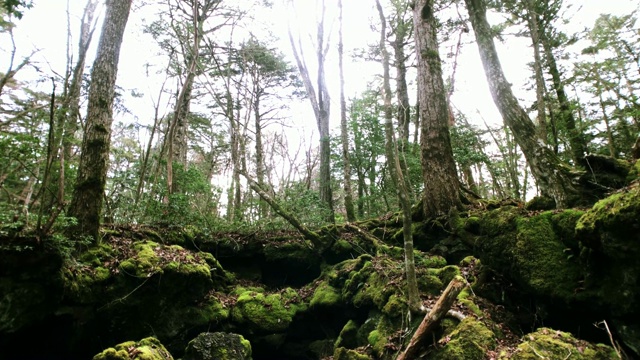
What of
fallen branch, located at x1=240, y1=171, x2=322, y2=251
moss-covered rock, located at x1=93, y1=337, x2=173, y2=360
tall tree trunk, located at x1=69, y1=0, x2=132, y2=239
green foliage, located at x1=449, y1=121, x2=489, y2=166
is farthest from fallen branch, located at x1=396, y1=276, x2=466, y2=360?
green foliage, located at x1=449, y1=121, x2=489, y2=166

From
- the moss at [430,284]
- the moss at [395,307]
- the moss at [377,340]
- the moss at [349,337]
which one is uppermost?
the moss at [430,284]

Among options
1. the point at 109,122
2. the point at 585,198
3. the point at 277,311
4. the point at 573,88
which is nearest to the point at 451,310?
the point at 585,198

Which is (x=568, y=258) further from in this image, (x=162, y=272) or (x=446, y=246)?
(x=162, y=272)

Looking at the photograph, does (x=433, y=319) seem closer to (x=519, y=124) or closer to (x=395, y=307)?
(x=395, y=307)

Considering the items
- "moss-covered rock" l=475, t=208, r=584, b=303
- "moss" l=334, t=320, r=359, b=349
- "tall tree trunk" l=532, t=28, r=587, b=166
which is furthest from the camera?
"tall tree trunk" l=532, t=28, r=587, b=166

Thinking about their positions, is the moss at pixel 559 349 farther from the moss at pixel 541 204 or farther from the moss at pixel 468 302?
the moss at pixel 541 204

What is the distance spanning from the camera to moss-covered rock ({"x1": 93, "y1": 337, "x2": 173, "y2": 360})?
405cm

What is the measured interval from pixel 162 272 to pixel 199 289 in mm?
935

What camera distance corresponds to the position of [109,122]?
286 inches

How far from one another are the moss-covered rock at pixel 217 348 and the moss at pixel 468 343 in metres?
3.33

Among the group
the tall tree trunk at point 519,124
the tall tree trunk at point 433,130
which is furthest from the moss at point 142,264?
the tall tree trunk at point 519,124

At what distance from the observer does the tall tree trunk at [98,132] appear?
21.9 ft

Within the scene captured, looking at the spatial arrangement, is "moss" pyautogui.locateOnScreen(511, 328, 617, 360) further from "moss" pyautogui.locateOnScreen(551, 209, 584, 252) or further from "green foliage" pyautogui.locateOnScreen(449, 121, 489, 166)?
"green foliage" pyautogui.locateOnScreen(449, 121, 489, 166)

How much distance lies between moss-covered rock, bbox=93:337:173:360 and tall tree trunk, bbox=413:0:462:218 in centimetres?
596
